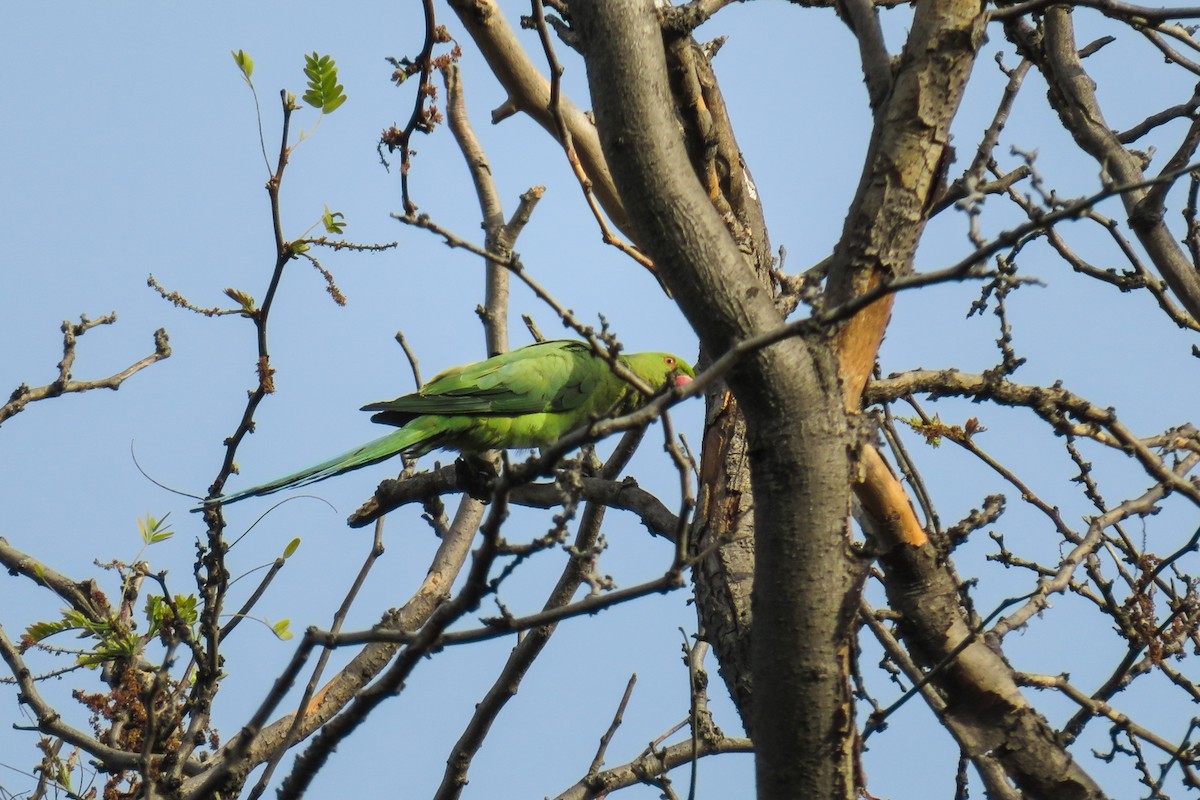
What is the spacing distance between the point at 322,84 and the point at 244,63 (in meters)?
0.30

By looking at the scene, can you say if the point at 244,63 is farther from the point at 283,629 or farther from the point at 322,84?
the point at 283,629

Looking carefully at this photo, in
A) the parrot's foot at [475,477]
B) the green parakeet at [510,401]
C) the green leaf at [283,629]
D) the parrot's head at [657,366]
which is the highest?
the parrot's head at [657,366]

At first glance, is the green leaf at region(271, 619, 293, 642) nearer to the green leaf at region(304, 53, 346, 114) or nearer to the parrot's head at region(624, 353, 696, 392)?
the green leaf at region(304, 53, 346, 114)

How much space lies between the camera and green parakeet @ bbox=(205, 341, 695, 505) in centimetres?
569

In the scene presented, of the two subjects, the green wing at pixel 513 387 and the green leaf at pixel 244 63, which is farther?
the green wing at pixel 513 387

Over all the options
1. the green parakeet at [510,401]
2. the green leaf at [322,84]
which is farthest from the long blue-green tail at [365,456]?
the green leaf at [322,84]

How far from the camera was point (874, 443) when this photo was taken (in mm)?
2797

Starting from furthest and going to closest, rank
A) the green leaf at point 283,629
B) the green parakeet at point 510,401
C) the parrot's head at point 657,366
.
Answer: the parrot's head at point 657,366 < the green parakeet at point 510,401 < the green leaf at point 283,629

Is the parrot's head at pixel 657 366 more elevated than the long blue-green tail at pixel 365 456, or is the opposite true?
the parrot's head at pixel 657 366

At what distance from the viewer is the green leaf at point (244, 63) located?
12.3 ft

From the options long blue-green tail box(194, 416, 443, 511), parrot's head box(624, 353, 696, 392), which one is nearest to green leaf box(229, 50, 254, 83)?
long blue-green tail box(194, 416, 443, 511)

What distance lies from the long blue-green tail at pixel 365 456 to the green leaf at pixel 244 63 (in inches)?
61.4

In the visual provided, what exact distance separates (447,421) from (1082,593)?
336 cm

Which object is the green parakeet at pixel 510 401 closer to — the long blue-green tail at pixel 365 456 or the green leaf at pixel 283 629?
the long blue-green tail at pixel 365 456
